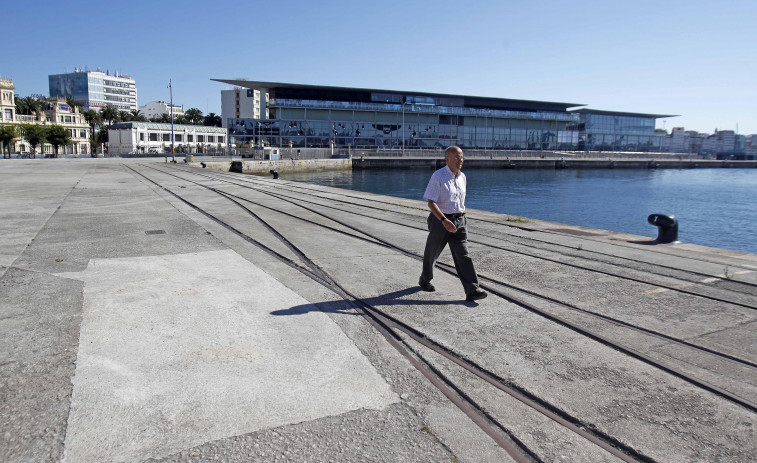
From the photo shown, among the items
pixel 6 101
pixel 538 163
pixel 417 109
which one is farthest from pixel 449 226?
pixel 6 101

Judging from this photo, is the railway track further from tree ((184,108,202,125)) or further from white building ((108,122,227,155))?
tree ((184,108,202,125))

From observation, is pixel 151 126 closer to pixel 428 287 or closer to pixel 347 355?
pixel 428 287

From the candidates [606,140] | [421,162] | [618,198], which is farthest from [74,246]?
[606,140]

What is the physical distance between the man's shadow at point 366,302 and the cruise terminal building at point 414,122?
9760 centimetres

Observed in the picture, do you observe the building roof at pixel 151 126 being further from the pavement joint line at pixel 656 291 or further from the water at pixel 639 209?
the pavement joint line at pixel 656 291

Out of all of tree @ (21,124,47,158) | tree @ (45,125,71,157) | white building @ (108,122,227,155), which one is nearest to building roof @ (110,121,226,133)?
white building @ (108,122,227,155)

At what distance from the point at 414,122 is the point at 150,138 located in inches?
2495

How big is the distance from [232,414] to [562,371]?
9.35 feet

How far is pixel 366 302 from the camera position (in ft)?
21.6

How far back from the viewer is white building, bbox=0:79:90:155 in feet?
369

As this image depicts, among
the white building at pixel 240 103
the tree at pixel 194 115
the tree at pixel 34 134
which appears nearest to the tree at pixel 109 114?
the tree at pixel 194 115

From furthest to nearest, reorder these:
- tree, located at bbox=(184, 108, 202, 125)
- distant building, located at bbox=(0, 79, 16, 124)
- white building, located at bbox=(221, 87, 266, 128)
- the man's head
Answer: white building, located at bbox=(221, 87, 266, 128), tree, located at bbox=(184, 108, 202, 125), distant building, located at bbox=(0, 79, 16, 124), the man's head

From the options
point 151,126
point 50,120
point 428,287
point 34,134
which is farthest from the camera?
point 50,120

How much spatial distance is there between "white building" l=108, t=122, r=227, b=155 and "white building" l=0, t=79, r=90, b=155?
958 cm
